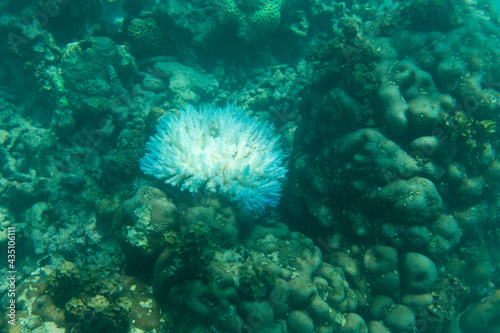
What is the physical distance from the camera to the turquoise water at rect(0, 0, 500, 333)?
3365 mm

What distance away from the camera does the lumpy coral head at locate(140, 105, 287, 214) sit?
385cm

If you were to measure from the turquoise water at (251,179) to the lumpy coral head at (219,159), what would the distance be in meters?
0.04

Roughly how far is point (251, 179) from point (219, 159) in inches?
25.3

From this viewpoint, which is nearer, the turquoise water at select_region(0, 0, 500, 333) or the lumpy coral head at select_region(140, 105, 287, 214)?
the turquoise water at select_region(0, 0, 500, 333)

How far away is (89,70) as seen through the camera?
5785 mm

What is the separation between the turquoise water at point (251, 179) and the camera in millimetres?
3365

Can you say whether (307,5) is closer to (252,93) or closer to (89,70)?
(252,93)

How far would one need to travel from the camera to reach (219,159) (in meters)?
4.11

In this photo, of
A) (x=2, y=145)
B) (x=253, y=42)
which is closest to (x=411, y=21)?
(x=253, y=42)

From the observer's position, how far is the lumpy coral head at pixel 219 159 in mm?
3852

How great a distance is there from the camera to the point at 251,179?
3832 mm

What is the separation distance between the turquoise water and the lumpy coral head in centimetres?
4

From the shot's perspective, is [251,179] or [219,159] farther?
[219,159]

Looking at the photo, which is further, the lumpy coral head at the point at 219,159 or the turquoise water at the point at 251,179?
the lumpy coral head at the point at 219,159
